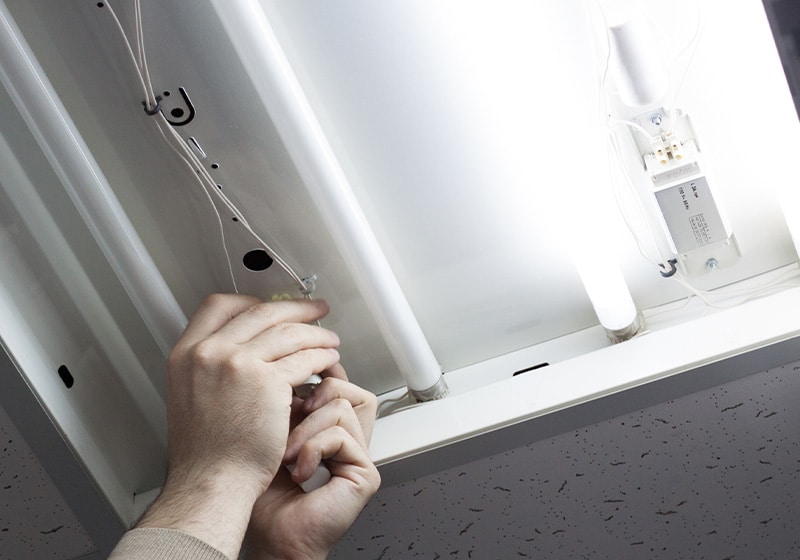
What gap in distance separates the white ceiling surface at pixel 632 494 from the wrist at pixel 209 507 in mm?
217

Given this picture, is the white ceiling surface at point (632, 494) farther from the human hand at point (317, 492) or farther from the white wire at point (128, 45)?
the white wire at point (128, 45)

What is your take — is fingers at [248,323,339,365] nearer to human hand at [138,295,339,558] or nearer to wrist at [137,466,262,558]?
human hand at [138,295,339,558]

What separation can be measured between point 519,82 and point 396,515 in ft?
1.83

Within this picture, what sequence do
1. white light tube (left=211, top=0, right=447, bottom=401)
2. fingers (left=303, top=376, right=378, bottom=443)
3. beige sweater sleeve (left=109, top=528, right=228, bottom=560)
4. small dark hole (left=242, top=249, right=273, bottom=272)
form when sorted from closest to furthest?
beige sweater sleeve (left=109, top=528, right=228, bottom=560) → white light tube (left=211, top=0, right=447, bottom=401) → fingers (left=303, top=376, right=378, bottom=443) → small dark hole (left=242, top=249, right=273, bottom=272)

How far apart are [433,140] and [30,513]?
0.69 meters

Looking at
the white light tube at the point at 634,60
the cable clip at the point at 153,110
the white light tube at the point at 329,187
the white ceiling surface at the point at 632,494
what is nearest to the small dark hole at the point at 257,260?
the white light tube at the point at 329,187

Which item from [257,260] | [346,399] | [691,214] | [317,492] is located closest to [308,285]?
[257,260]

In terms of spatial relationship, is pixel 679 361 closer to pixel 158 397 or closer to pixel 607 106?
pixel 607 106

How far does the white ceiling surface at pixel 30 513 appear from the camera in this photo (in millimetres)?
999

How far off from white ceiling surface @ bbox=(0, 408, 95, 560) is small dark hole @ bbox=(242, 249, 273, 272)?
35 cm

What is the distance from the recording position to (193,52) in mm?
991

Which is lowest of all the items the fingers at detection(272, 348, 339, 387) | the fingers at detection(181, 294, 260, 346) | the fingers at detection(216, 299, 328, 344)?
the fingers at detection(272, 348, 339, 387)

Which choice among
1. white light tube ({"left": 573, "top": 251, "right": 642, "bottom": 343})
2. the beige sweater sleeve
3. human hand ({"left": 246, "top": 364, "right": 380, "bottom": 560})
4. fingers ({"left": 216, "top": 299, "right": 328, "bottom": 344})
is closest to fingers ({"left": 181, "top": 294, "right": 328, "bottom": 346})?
fingers ({"left": 216, "top": 299, "right": 328, "bottom": 344})

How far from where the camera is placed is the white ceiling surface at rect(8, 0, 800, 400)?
37.7 inches
